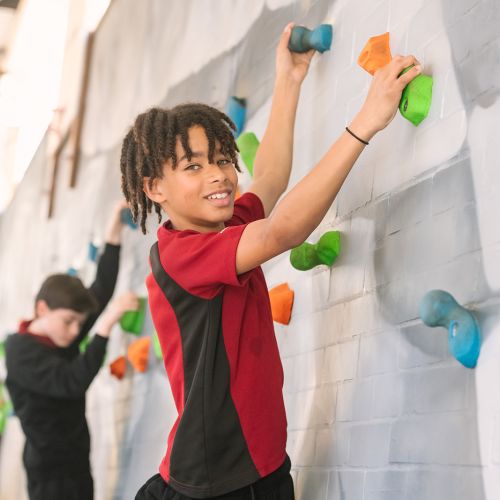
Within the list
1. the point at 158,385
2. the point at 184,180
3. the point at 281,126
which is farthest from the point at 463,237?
the point at 158,385

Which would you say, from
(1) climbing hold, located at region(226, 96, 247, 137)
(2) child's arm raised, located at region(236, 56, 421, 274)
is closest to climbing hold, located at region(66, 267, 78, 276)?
(1) climbing hold, located at region(226, 96, 247, 137)

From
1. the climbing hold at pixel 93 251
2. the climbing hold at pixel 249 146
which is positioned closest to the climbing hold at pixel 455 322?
the climbing hold at pixel 249 146

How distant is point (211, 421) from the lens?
1575 millimetres

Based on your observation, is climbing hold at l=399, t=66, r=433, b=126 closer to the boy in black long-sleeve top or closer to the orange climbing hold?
the orange climbing hold

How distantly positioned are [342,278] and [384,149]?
295 millimetres

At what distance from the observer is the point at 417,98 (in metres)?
1.54

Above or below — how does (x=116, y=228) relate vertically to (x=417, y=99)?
above

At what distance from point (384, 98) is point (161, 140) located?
1.50ft

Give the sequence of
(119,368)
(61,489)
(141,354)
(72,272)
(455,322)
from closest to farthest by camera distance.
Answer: (455,322) → (61,489) → (141,354) → (119,368) → (72,272)

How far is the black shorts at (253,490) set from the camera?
1559 mm

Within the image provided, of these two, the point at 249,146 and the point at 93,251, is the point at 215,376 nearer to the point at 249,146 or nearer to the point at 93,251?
the point at 249,146

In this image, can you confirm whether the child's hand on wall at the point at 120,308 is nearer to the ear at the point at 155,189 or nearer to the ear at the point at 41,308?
the ear at the point at 41,308

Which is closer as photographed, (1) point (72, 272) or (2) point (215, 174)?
(2) point (215, 174)

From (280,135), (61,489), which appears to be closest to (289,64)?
(280,135)
